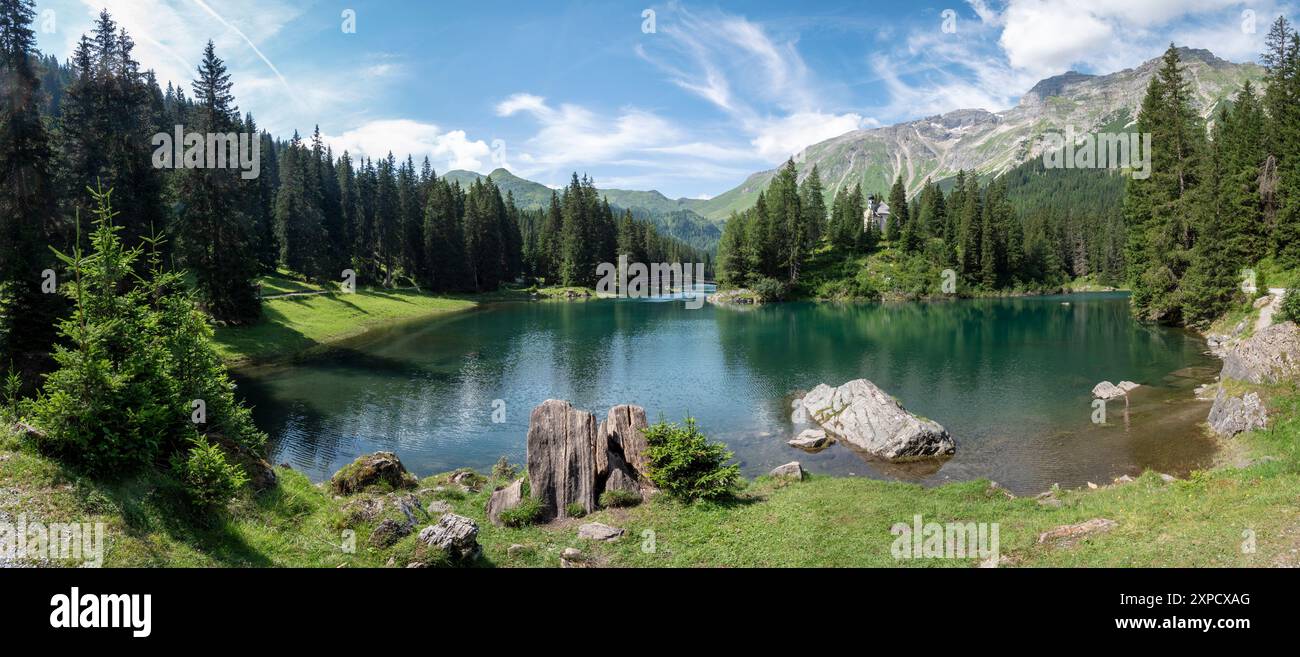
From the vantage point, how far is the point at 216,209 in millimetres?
57500

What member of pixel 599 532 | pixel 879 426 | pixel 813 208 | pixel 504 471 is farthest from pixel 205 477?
pixel 813 208

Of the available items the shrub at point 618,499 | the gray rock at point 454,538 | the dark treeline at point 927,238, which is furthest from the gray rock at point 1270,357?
the dark treeline at point 927,238

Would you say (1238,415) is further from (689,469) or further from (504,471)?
(504,471)

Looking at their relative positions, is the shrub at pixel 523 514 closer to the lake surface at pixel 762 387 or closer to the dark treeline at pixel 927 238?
the lake surface at pixel 762 387

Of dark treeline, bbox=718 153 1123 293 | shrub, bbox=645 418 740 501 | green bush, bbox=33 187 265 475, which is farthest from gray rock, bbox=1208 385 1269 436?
dark treeline, bbox=718 153 1123 293

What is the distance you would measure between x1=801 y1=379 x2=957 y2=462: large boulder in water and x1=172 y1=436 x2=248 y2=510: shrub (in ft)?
88.3

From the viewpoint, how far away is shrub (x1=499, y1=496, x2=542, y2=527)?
1930 centimetres

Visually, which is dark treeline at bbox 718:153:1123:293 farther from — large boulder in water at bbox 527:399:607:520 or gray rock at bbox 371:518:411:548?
gray rock at bbox 371:518:411:548

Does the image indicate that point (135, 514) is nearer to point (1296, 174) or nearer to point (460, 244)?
point (1296, 174)

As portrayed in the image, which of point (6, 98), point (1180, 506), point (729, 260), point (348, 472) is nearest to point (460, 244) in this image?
point (729, 260)

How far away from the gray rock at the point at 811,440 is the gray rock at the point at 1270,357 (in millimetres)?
20073
